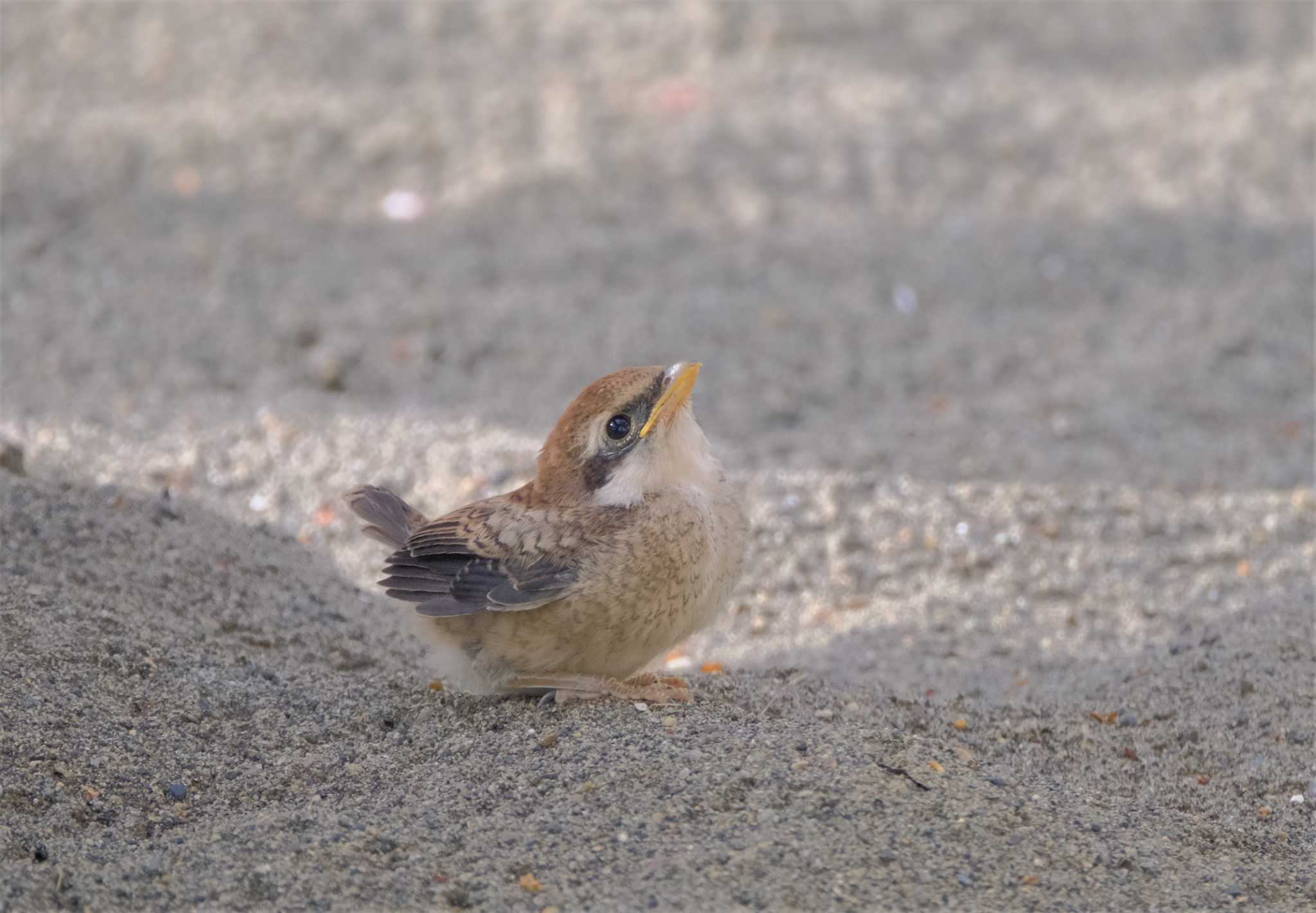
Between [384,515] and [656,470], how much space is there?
0.95 metres

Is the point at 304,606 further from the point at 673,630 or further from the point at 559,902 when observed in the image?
the point at 559,902

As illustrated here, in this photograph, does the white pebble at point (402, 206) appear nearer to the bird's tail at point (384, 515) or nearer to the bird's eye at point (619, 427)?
the bird's tail at point (384, 515)

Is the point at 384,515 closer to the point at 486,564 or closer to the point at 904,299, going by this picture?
the point at 486,564

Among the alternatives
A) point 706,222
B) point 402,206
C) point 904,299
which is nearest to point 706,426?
point 904,299

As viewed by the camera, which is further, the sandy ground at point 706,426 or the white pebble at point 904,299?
the white pebble at point 904,299

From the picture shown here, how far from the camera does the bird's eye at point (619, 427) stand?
4059 mm

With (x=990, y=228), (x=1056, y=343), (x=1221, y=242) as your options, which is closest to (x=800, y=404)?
(x=1056, y=343)

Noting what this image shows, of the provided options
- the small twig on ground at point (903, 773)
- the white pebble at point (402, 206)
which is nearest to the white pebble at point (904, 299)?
the white pebble at point (402, 206)

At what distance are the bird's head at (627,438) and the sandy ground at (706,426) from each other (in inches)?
25.2

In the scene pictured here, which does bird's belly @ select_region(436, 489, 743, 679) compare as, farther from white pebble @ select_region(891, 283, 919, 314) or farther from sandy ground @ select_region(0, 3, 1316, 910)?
white pebble @ select_region(891, 283, 919, 314)

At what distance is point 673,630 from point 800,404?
3.66m

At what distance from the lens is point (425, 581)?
4070 millimetres

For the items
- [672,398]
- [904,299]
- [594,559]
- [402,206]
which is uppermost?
[672,398]

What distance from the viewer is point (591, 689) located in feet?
13.4
